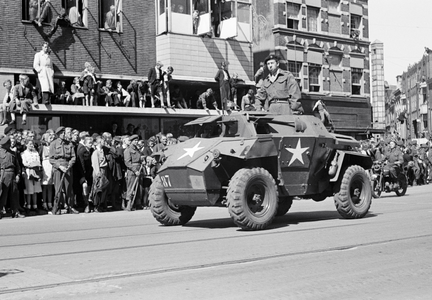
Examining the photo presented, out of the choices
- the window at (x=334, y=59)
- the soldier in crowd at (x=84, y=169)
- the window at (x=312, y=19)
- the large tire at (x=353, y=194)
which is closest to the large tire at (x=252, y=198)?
the large tire at (x=353, y=194)

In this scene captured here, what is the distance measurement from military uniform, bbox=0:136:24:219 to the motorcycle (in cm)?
1159

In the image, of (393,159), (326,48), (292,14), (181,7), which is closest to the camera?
(393,159)

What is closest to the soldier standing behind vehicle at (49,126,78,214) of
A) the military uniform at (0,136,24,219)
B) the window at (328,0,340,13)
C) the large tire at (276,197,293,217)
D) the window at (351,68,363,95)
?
the military uniform at (0,136,24,219)

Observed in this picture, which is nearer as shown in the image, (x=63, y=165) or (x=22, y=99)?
(x=63, y=165)

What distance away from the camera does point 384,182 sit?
24078mm

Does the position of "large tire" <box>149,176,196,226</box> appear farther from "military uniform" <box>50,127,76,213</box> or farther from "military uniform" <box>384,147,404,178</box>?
"military uniform" <box>384,147,404,178</box>

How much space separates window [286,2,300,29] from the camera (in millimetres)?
39219

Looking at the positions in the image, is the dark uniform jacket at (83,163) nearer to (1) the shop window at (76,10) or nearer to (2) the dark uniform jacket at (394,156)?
(1) the shop window at (76,10)

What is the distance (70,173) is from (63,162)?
45cm

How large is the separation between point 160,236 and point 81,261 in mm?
3026

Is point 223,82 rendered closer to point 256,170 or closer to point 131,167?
point 131,167

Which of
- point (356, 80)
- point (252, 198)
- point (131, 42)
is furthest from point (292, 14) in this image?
point (252, 198)

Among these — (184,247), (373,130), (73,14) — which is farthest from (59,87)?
(373,130)

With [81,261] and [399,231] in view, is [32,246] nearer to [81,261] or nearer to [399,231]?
[81,261]
